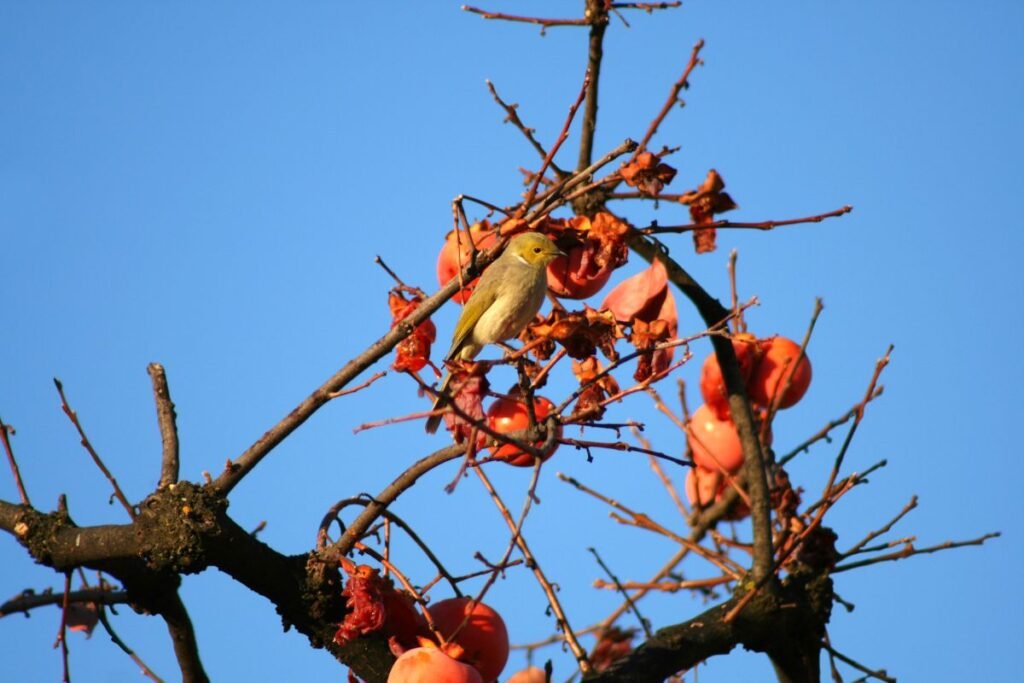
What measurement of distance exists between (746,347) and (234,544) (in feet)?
8.77

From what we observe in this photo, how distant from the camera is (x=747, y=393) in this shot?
188 inches

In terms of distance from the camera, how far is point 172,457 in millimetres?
3273

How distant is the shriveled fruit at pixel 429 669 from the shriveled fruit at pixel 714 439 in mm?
2271

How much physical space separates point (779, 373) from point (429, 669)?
97.7 inches

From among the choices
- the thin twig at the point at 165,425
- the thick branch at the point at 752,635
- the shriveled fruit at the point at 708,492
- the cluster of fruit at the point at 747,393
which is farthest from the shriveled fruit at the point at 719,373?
the thin twig at the point at 165,425

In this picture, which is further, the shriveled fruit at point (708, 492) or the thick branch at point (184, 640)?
the shriveled fruit at point (708, 492)

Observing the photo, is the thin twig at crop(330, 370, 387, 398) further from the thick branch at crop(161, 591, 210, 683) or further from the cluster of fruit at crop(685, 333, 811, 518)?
the cluster of fruit at crop(685, 333, 811, 518)

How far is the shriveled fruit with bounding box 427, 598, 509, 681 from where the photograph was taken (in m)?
3.39

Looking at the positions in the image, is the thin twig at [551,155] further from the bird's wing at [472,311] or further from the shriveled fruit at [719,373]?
the shriveled fruit at [719,373]

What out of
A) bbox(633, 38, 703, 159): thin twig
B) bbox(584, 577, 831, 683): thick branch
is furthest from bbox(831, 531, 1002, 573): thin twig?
bbox(633, 38, 703, 159): thin twig

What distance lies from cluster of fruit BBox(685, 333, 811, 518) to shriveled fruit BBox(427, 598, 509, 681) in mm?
1631

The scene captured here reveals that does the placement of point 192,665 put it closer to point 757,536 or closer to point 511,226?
point 511,226

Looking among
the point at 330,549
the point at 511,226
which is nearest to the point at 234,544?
the point at 330,549

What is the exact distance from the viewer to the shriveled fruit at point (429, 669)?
3049mm
